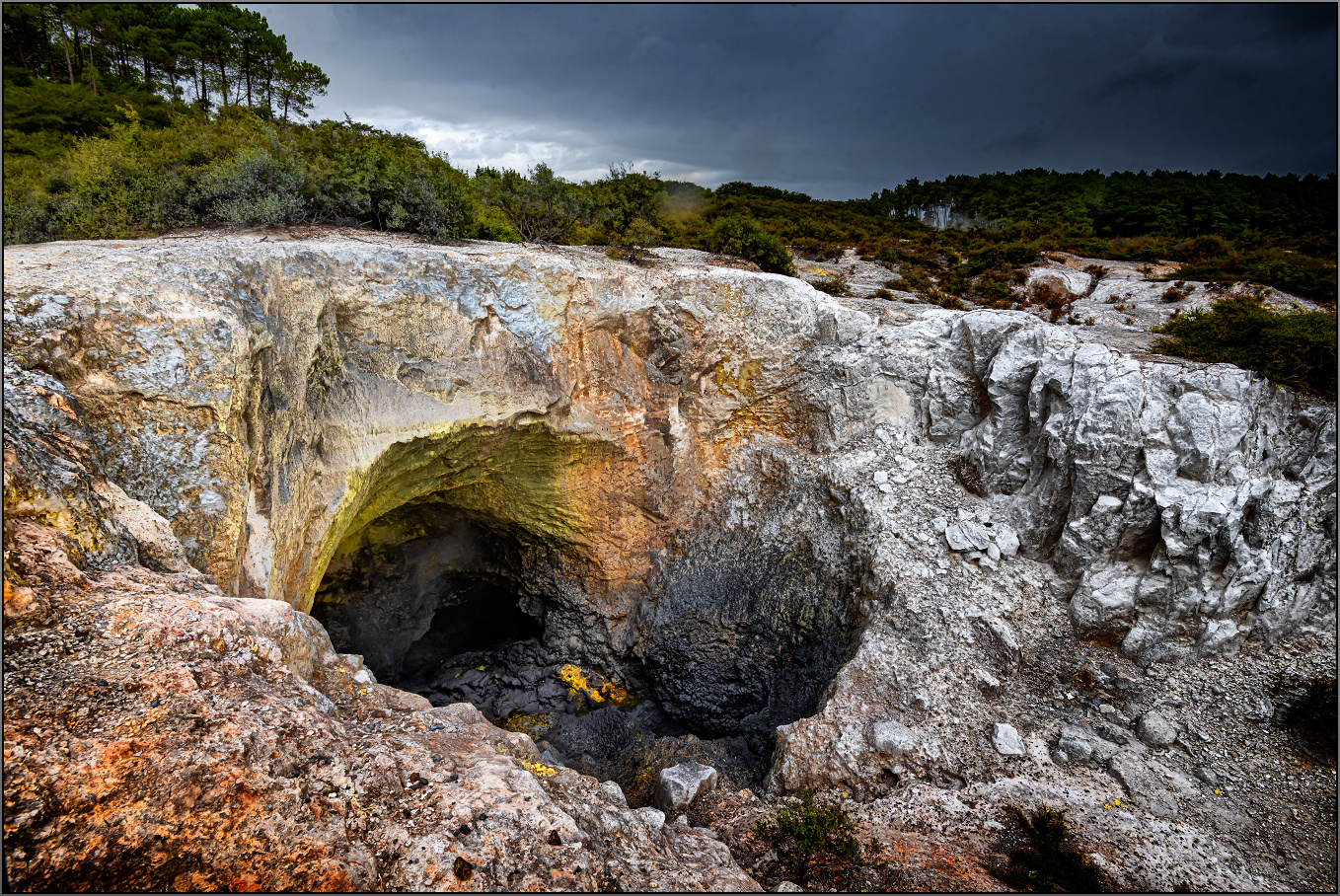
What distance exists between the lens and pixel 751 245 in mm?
16266

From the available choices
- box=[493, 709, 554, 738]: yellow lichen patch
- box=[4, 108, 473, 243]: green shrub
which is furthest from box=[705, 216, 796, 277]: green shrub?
box=[493, 709, 554, 738]: yellow lichen patch

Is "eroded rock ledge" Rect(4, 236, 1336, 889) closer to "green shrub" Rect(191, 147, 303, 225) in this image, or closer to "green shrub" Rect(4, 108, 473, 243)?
"green shrub" Rect(191, 147, 303, 225)

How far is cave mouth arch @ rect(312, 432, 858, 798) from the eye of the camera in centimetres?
1147

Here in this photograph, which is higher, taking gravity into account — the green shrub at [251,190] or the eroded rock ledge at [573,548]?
the green shrub at [251,190]

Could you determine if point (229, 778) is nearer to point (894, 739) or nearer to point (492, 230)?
point (894, 739)

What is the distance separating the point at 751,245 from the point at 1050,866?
1504 centimetres

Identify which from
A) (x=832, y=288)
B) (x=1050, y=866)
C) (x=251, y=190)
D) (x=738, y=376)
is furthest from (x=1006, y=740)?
(x=251, y=190)

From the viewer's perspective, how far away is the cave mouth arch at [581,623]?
11469 millimetres

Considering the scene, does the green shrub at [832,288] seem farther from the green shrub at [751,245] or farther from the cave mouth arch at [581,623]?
the cave mouth arch at [581,623]

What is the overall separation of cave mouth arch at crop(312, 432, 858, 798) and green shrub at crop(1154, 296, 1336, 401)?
7.13 metres

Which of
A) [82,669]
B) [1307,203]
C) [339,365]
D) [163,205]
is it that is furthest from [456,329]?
[1307,203]

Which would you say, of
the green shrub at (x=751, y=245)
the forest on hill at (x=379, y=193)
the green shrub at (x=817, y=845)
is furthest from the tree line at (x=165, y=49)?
the green shrub at (x=817, y=845)

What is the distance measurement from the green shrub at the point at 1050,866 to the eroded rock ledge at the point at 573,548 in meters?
0.50

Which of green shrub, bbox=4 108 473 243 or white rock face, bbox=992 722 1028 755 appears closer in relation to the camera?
white rock face, bbox=992 722 1028 755
